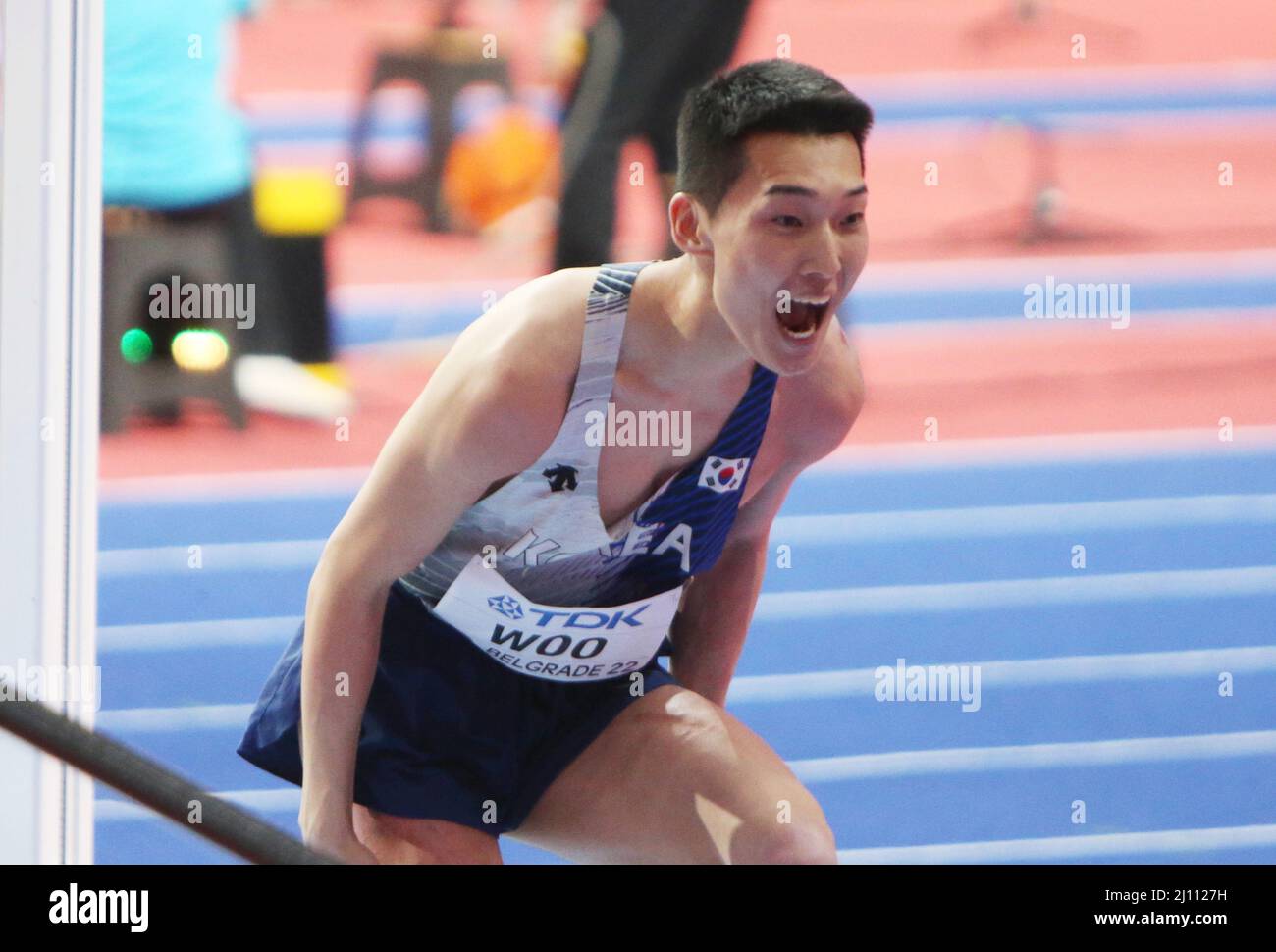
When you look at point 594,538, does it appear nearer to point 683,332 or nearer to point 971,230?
point 683,332

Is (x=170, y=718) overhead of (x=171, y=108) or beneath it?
beneath

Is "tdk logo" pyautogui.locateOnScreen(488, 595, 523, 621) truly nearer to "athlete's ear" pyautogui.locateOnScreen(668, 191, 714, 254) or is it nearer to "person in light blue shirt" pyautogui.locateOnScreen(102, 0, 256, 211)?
"athlete's ear" pyautogui.locateOnScreen(668, 191, 714, 254)

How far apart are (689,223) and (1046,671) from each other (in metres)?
1.46

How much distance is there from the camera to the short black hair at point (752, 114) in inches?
66.4

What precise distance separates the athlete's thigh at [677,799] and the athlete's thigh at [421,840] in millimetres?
79

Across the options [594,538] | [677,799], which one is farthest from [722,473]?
[677,799]

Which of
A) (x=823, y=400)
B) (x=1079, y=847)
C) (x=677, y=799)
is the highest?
(x=823, y=400)

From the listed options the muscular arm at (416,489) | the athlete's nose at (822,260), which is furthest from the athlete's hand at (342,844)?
the athlete's nose at (822,260)

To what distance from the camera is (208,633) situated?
2.72 meters

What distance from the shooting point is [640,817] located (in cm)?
181

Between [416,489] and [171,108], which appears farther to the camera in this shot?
[171,108]

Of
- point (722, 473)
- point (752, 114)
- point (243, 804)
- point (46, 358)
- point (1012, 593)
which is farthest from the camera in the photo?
point (1012, 593)
